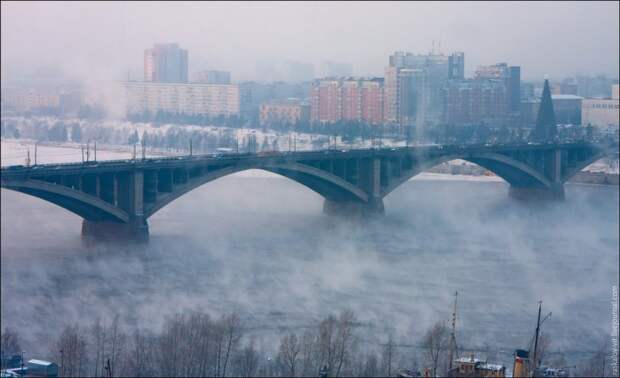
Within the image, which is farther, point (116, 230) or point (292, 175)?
point (292, 175)

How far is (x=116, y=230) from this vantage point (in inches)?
377

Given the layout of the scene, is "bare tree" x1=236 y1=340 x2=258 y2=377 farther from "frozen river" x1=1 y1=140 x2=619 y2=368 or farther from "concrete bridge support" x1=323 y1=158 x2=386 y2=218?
"concrete bridge support" x1=323 y1=158 x2=386 y2=218

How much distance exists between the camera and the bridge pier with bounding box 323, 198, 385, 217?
39.1ft

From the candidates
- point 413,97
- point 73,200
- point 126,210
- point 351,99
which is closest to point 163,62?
point 351,99

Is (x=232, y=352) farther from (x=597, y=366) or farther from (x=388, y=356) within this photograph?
(x=597, y=366)

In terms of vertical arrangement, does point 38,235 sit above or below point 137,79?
below

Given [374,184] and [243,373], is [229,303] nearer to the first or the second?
[243,373]

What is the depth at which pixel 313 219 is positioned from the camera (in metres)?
11.4

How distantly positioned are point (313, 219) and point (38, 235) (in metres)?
2.94

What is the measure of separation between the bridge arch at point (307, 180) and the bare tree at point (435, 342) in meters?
4.09

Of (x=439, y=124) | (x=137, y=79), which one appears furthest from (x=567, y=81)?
(x=137, y=79)

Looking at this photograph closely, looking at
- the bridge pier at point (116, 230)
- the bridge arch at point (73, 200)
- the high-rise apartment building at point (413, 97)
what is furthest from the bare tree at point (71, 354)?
the high-rise apartment building at point (413, 97)

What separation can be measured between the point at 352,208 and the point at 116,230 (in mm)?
2917

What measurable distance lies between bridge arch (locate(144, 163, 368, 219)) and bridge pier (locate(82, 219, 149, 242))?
1.77 feet
